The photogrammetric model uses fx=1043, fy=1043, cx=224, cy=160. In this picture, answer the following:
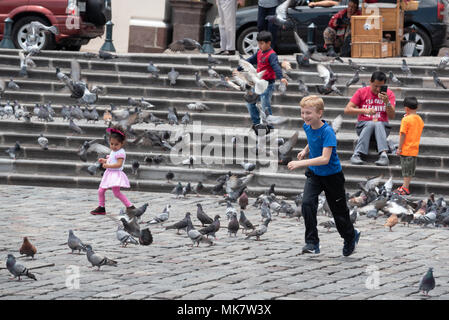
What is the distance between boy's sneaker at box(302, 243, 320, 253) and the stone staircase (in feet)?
13.6

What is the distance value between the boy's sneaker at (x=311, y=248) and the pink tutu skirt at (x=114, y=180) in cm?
299

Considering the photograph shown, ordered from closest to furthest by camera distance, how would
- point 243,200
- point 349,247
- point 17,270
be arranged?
1. point 17,270
2. point 349,247
3. point 243,200

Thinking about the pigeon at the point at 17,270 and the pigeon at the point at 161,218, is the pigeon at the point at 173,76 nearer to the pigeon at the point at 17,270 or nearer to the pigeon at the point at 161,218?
the pigeon at the point at 161,218

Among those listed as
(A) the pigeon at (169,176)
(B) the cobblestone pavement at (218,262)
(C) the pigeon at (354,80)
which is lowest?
(B) the cobblestone pavement at (218,262)

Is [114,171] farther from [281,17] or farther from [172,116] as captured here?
[281,17]

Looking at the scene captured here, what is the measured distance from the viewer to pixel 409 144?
1323cm

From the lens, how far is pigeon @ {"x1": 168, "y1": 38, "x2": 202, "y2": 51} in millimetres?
18891

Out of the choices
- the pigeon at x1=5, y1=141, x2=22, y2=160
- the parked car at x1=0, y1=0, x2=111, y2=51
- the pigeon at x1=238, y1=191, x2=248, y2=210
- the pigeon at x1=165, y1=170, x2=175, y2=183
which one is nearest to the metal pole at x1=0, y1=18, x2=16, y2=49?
the parked car at x1=0, y1=0, x2=111, y2=51

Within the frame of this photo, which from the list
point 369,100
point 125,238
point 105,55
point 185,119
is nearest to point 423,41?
point 105,55

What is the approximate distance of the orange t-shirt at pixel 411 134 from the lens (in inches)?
520

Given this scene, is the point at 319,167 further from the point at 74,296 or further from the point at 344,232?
the point at 74,296

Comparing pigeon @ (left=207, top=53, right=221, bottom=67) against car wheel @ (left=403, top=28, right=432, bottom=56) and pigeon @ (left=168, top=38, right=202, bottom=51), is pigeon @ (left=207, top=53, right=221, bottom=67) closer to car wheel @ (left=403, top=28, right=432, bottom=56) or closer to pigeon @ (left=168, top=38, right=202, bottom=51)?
pigeon @ (left=168, top=38, right=202, bottom=51)

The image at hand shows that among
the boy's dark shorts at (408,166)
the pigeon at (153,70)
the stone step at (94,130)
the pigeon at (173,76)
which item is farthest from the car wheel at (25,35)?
the boy's dark shorts at (408,166)

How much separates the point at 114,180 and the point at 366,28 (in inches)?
307
